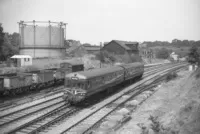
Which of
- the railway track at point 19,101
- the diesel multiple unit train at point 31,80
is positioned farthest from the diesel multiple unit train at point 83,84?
the diesel multiple unit train at point 31,80

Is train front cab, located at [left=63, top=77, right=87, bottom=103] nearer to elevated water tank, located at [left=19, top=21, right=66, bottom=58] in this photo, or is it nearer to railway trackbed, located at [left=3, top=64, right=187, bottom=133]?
railway trackbed, located at [left=3, top=64, right=187, bottom=133]

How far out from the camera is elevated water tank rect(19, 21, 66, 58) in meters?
43.3

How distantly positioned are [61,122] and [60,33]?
3472cm

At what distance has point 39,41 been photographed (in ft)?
144

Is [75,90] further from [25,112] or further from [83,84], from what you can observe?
[25,112]

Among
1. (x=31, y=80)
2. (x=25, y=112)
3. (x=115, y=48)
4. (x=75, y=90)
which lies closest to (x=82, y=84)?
(x=75, y=90)

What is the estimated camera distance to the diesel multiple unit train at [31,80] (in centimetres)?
1946

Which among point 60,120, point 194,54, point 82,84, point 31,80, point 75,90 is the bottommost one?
point 60,120

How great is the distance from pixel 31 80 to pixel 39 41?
23.3 m

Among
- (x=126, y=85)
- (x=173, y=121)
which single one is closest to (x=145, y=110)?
(x=173, y=121)

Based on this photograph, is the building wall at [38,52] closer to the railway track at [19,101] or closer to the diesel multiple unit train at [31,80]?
the diesel multiple unit train at [31,80]

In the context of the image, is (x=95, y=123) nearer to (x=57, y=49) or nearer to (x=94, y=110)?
(x=94, y=110)

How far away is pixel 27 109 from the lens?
16594 mm

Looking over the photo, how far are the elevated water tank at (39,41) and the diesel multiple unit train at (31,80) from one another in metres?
16.0
